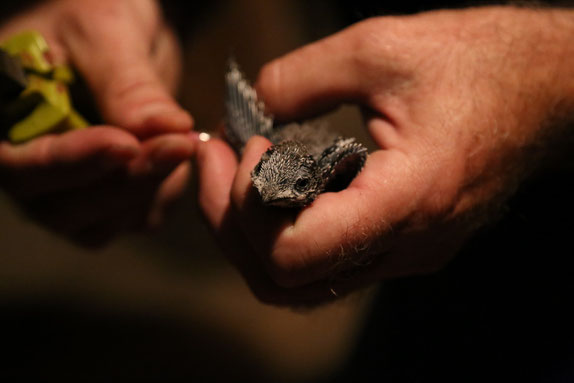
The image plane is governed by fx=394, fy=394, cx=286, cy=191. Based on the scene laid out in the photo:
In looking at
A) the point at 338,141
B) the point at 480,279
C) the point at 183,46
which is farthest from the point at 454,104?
the point at 183,46

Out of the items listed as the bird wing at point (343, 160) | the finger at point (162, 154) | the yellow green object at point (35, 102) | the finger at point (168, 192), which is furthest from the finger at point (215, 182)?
the finger at point (168, 192)

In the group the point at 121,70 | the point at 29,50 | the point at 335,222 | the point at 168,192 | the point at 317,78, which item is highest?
the point at 29,50

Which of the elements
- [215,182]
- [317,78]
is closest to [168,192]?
[215,182]

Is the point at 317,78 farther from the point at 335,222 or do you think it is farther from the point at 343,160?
the point at 335,222

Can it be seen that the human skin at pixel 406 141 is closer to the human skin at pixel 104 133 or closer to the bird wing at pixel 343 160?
the bird wing at pixel 343 160

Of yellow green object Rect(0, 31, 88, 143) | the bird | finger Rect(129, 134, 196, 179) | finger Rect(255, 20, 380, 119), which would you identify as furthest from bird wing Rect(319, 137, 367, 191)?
yellow green object Rect(0, 31, 88, 143)
